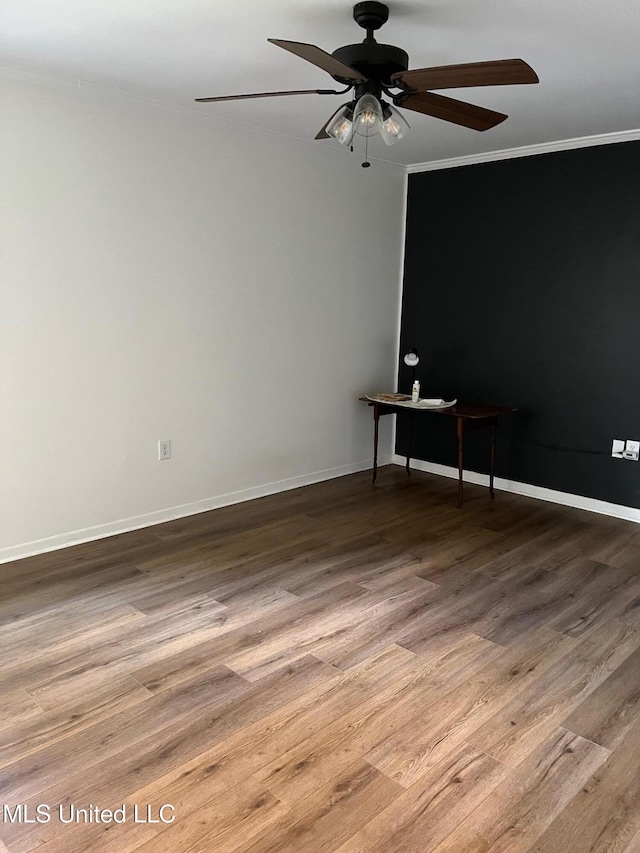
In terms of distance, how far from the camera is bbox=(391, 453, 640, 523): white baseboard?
14.0 feet

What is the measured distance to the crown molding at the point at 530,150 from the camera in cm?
400

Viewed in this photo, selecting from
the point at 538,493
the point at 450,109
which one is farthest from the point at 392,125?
the point at 538,493

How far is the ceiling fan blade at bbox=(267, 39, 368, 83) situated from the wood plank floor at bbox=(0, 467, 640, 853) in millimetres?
2096

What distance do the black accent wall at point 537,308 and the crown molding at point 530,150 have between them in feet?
0.13

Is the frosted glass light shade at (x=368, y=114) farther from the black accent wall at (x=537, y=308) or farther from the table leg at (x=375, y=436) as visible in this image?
the table leg at (x=375, y=436)

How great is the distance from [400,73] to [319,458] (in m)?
3.05

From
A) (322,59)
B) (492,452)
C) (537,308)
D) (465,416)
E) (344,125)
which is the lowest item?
(492,452)

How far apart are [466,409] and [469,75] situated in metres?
2.62

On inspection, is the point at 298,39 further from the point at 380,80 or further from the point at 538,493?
the point at 538,493

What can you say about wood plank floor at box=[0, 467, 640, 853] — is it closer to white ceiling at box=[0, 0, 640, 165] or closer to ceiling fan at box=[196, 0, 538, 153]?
ceiling fan at box=[196, 0, 538, 153]

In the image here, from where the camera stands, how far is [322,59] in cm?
205

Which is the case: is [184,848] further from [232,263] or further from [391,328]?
[391,328]

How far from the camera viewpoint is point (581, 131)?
3967 mm

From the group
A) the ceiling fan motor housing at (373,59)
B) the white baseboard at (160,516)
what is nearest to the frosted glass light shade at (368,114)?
the ceiling fan motor housing at (373,59)
